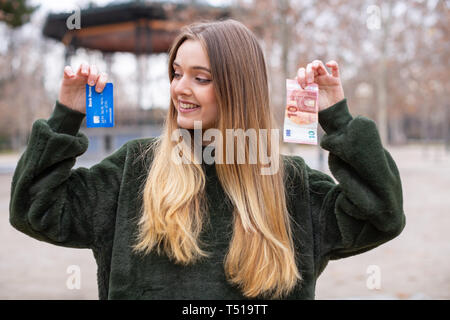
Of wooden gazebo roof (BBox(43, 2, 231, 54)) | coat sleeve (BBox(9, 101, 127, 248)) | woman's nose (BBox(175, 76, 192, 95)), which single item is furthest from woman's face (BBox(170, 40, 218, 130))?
wooden gazebo roof (BBox(43, 2, 231, 54))

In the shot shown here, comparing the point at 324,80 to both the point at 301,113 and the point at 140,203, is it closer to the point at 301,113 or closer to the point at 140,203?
the point at 301,113

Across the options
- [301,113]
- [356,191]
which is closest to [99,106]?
[301,113]

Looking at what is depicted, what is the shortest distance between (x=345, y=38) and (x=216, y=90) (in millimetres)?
13623

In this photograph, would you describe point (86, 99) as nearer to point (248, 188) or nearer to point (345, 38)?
point (248, 188)

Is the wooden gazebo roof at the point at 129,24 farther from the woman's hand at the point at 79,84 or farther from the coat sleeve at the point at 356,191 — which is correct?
the coat sleeve at the point at 356,191

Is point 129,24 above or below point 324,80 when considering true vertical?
above

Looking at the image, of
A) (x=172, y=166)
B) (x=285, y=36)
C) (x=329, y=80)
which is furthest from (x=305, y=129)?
(x=285, y=36)

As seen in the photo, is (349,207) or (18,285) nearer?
(349,207)

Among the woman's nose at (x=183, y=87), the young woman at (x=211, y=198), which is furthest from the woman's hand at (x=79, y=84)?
the woman's nose at (x=183, y=87)

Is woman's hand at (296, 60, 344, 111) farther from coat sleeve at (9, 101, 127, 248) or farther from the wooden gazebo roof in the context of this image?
the wooden gazebo roof

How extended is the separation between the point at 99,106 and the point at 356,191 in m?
0.96

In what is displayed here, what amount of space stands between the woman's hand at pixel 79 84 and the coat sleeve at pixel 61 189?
0.03 meters

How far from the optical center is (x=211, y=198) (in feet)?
5.52

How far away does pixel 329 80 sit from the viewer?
1.60 metres
